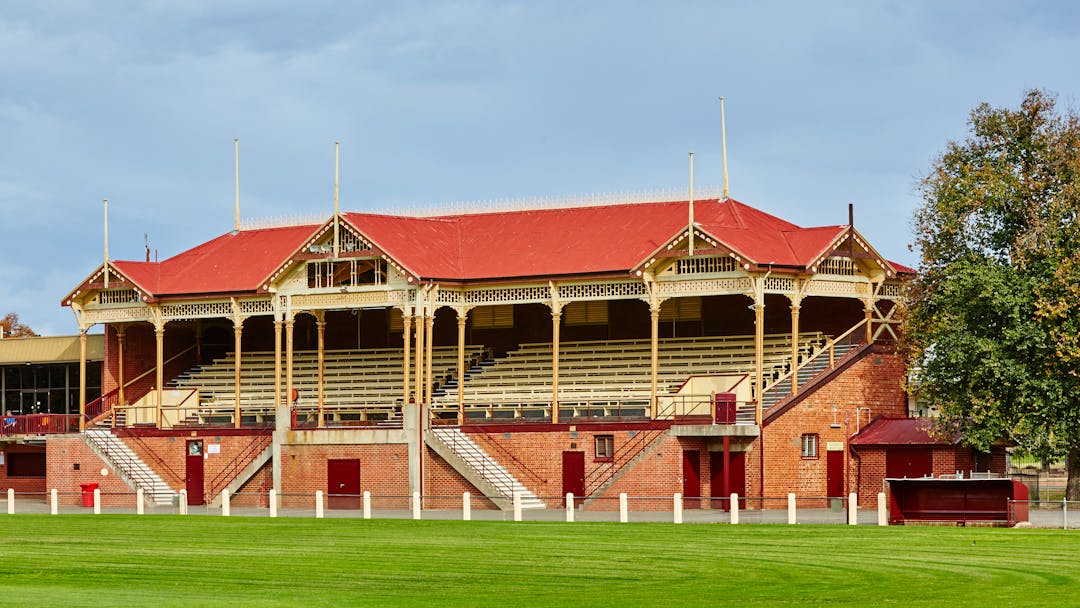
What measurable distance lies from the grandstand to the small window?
2.0 inches

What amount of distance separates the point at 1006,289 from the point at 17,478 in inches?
1350

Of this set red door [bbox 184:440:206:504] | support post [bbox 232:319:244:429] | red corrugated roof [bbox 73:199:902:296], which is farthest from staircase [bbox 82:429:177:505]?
red corrugated roof [bbox 73:199:902:296]

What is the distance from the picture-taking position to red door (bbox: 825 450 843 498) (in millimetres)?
53812

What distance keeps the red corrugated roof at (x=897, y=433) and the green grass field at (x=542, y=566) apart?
1053 cm

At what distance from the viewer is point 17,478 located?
64.9 m

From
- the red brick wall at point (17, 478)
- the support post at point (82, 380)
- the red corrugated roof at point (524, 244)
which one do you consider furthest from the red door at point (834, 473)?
the red brick wall at point (17, 478)

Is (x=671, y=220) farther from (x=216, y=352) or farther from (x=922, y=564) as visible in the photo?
(x=922, y=564)

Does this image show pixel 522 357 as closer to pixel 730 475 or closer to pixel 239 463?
pixel 239 463

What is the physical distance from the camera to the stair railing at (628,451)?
5253 centimetres

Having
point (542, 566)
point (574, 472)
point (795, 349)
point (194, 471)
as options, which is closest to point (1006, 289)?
point (795, 349)

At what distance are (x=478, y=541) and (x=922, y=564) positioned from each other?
10.00m

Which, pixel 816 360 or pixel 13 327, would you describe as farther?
pixel 13 327

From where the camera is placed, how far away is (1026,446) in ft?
158

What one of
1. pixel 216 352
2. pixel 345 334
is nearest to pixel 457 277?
pixel 345 334
